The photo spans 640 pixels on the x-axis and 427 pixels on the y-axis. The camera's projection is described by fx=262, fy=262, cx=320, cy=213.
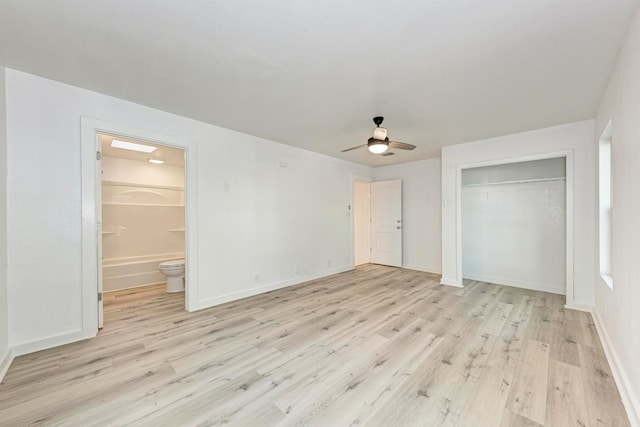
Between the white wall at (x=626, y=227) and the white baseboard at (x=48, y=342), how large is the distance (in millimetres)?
4297

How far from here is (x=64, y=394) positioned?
1.81 m

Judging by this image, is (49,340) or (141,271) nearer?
(49,340)

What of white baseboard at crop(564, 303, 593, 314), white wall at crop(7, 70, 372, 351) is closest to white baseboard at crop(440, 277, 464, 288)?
white baseboard at crop(564, 303, 593, 314)

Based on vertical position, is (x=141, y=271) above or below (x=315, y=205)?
below

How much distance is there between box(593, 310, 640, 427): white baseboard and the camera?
153 cm

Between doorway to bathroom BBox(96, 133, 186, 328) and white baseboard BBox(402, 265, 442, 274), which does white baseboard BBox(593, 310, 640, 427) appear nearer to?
white baseboard BBox(402, 265, 442, 274)

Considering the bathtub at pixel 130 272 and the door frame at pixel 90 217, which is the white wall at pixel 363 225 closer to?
the bathtub at pixel 130 272

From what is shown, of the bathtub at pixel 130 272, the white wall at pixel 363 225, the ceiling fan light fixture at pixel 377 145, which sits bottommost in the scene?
the bathtub at pixel 130 272

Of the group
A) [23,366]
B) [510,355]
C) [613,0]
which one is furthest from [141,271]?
[613,0]

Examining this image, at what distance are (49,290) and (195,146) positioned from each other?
207cm

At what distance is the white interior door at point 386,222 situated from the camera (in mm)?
6031

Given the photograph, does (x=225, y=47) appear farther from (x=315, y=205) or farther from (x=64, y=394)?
(x=315, y=205)

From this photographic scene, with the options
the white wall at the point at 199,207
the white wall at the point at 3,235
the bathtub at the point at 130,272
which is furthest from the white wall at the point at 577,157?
the bathtub at the point at 130,272

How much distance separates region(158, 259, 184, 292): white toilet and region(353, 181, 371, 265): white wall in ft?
12.7
